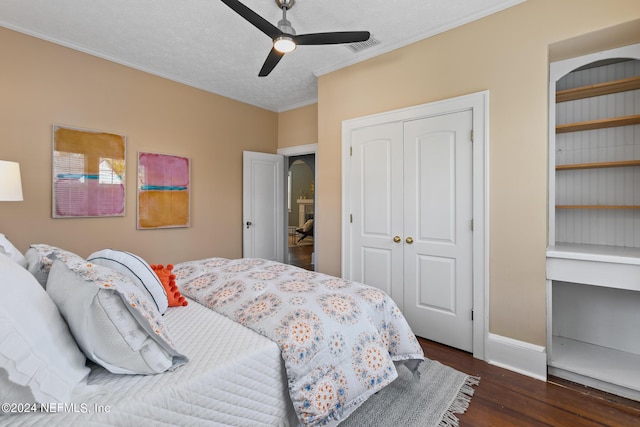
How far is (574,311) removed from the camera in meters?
2.50

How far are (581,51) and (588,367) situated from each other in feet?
7.49

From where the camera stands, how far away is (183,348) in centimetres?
121

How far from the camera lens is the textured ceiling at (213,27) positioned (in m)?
2.31

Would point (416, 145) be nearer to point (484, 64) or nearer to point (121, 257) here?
point (484, 64)

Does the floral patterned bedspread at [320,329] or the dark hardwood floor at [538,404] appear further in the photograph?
the dark hardwood floor at [538,404]

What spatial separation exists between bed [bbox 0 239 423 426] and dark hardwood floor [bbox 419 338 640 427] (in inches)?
23.0

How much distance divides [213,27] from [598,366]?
3936mm

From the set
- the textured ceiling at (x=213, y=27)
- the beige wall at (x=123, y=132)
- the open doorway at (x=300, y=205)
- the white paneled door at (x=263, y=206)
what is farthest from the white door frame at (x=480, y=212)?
the open doorway at (x=300, y=205)

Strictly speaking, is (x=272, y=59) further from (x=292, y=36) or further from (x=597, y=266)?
(x=597, y=266)

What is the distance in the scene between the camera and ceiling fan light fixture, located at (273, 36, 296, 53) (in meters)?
2.07

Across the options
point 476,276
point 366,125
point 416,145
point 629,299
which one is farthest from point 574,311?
point 366,125

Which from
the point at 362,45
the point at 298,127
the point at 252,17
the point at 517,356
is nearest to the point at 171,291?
the point at 252,17

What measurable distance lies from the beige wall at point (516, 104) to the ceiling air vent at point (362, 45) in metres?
0.43

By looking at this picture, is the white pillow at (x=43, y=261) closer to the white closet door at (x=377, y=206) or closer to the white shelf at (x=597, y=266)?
the white closet door at (x=377, y=206)
